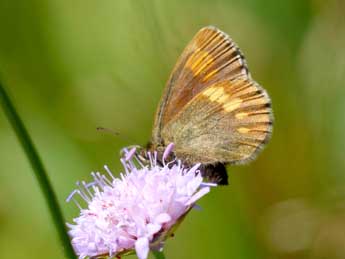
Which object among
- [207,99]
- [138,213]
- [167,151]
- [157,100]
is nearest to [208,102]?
[207,99]

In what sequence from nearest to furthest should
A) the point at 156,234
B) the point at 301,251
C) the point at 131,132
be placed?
the point at 156,234, the point at 301,251, the point at 131,132

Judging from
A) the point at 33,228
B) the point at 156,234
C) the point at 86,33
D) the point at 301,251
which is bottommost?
the point at 301,251

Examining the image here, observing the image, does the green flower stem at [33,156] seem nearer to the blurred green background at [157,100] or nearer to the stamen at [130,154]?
the stamen at [130,154]

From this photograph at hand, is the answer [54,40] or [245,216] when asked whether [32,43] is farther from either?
[245,216]

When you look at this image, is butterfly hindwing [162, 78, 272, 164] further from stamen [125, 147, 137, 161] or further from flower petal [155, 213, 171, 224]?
flower petal [155, 213, 171, 224]

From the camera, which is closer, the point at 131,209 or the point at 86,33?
the point at 131,209

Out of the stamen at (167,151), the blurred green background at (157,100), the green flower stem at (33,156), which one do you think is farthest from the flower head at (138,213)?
the blurred green background at (157,100)

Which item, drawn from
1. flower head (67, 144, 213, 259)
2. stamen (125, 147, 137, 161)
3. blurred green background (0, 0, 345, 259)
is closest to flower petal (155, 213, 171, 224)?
flower head (67, 144, 213, 259)

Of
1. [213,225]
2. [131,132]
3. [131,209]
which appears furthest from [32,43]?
[131,209]
